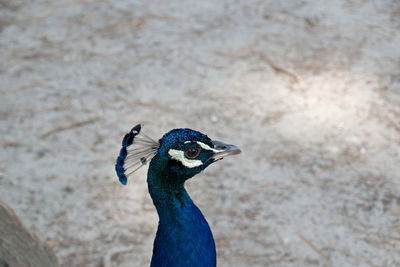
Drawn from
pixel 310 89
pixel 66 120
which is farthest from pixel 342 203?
pixel 66 120

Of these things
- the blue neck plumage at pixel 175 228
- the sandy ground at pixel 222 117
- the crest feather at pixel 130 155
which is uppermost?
the crest feather at pixel 130 155

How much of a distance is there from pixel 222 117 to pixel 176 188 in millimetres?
1184

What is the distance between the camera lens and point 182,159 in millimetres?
1237

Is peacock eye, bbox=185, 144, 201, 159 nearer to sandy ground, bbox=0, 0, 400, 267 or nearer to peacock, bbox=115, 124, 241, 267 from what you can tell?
peacock, bbox=115, 124, 241, 267

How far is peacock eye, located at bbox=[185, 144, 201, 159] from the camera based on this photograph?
1.24 meters

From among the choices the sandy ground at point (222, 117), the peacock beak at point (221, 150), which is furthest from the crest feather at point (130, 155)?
the sandy ground at point (222, 117)

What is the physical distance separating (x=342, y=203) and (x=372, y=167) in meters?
0.25

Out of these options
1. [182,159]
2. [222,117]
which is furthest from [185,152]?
[222,117]

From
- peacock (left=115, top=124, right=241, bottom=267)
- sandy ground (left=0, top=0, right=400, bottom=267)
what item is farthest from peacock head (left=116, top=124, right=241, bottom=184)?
sandy ground (left=0, top=0, right=400, bottom=267)

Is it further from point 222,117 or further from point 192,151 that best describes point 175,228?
point 222,117

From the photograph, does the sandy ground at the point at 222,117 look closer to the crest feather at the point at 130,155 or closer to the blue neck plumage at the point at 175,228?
the blue neck plumage at the point at 175,228

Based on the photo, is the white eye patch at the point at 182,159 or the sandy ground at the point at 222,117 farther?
the sandy ground at the point at 222,117

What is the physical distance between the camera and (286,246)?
1.89 m

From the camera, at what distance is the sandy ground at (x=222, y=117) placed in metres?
1.94
